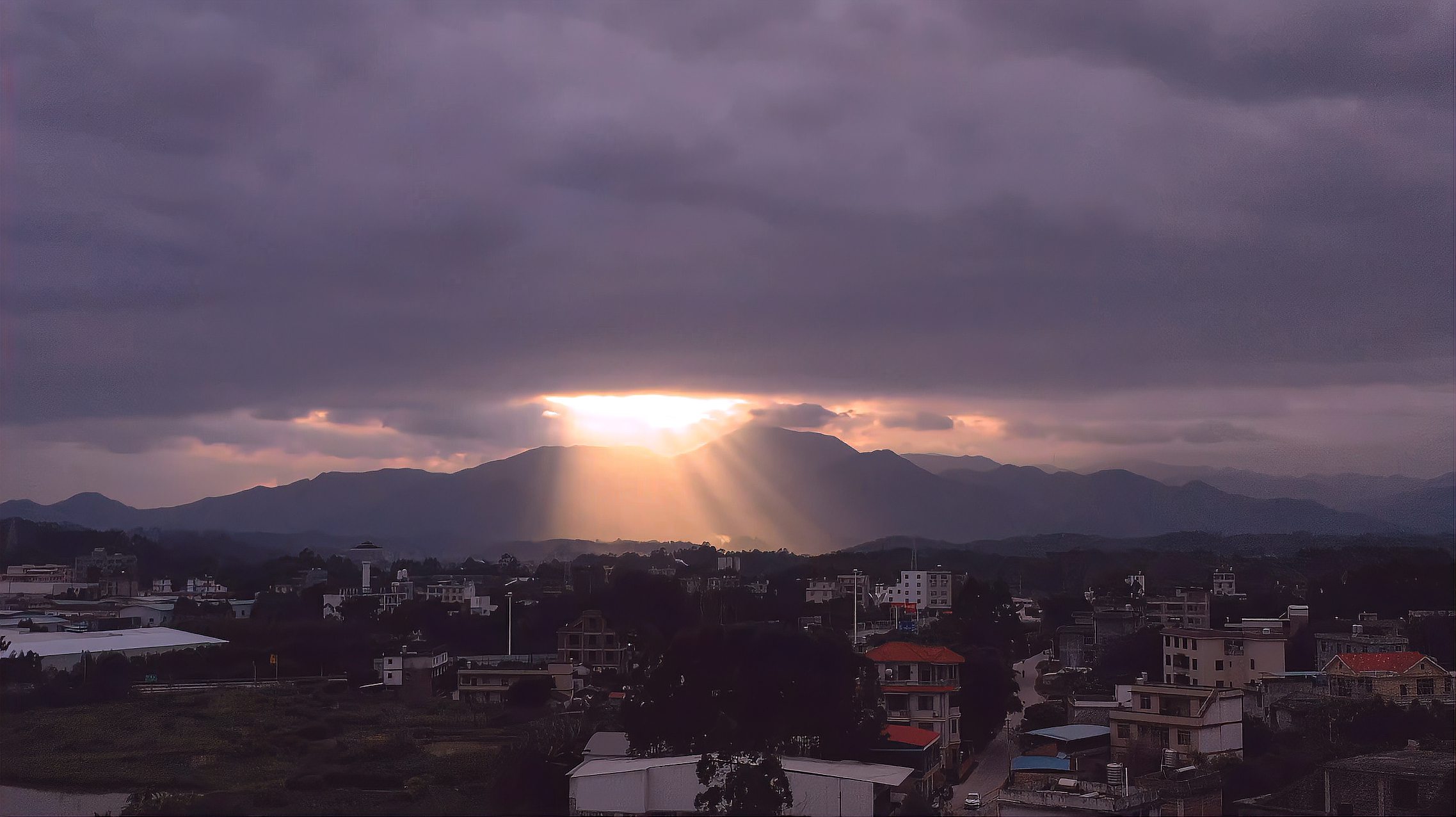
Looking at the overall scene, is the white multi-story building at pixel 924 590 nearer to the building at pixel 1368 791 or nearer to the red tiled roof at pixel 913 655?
the red tiled roof at pixel 913 655

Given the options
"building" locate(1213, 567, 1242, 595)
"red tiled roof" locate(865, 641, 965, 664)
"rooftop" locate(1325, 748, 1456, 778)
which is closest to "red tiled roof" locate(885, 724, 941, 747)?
"red tiled roof" locate(865, 641, 965, 664)

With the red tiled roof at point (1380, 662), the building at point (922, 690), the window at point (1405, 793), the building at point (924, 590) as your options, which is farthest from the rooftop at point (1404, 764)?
the building at point (924, 590)

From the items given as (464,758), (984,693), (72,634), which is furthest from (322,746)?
(72,634)

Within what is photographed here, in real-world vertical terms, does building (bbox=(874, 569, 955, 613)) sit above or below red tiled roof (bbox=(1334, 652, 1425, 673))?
below

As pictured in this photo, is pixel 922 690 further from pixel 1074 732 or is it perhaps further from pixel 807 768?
pixel 807 768

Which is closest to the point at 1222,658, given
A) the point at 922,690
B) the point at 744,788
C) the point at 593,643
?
the point at 922,690

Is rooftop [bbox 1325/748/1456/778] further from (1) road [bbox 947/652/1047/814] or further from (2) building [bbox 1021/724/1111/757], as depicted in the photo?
(1) road [bbox 947/652/1047/814]
